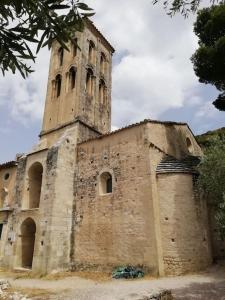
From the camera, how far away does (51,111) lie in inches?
803

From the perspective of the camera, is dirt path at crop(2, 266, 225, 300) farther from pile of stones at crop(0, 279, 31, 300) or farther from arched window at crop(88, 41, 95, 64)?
arched window at crop(88, 41, 95, 64)

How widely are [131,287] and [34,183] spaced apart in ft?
35.4

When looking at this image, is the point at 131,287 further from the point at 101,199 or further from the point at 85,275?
the point at 101,199

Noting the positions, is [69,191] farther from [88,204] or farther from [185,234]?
[185,234]

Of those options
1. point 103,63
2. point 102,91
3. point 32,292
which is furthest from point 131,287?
point 103,63

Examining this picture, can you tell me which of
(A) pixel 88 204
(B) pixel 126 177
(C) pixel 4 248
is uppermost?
(B) pixel 126 177

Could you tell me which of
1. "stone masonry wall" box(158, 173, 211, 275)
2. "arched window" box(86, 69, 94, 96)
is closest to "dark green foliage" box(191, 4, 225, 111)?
"stone masonry wall" box(158, 173, 211, 275)

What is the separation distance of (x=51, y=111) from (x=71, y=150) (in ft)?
16.7

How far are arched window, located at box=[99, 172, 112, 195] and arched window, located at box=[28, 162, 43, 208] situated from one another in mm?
4904

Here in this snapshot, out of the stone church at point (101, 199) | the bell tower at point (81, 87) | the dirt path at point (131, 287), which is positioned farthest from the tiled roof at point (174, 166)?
the bell tower at point (81, 87)

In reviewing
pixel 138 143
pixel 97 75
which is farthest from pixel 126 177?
pixel 97 75

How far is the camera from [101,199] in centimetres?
1484

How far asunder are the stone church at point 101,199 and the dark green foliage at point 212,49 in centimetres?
368

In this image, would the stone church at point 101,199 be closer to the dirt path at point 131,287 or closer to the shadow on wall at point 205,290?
the dirt path at point 131,287
